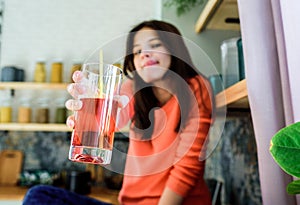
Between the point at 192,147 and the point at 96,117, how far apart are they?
1.61 ft

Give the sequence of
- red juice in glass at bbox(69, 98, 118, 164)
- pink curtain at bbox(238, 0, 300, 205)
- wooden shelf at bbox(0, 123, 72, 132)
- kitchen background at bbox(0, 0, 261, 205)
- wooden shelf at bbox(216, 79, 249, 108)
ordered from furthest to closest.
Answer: kitchen background at bbox(0, 0, 261, 205) → wooden shelf at bbox(0, 123, 72, 132) → wooden shelf at bbox(216, 79, 249, 108) → red juice in glass at bbox(69, 98, 118, 164) → pink curtain at bbox(238, 0, 300, 205)

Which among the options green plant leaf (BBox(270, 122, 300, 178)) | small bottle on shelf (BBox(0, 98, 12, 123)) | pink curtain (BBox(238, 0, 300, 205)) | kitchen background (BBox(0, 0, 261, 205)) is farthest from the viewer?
kitchen background (BBox(0, 0, 261, 205))

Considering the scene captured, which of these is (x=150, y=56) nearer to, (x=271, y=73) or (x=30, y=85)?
(x=271, y=73)

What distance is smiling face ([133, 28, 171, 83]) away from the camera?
→ 45.5 inches

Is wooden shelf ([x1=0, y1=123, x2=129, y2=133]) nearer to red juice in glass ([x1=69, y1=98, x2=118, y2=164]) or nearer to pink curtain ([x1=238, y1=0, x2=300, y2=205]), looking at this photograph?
red juice in glass ([x1=69, y1=98, x2=118, y2=164])

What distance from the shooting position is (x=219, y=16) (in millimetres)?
1474

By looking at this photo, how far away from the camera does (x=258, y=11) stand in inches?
25.9

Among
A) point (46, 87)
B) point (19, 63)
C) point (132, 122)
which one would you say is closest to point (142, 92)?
point (132, 122)

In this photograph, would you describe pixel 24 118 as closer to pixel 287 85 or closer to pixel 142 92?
pixel 142 92

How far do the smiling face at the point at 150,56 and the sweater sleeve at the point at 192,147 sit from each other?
0.51 ft

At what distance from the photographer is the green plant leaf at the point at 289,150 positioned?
355mm

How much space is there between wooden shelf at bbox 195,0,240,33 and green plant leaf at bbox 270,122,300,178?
3.40ft

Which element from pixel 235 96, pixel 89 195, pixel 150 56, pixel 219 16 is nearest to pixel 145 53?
pixel 150 56

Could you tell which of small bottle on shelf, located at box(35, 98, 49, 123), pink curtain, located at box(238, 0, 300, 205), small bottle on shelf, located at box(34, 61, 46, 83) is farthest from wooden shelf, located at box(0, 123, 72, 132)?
pink curtain, located at box(238, 0, 300, 205)
